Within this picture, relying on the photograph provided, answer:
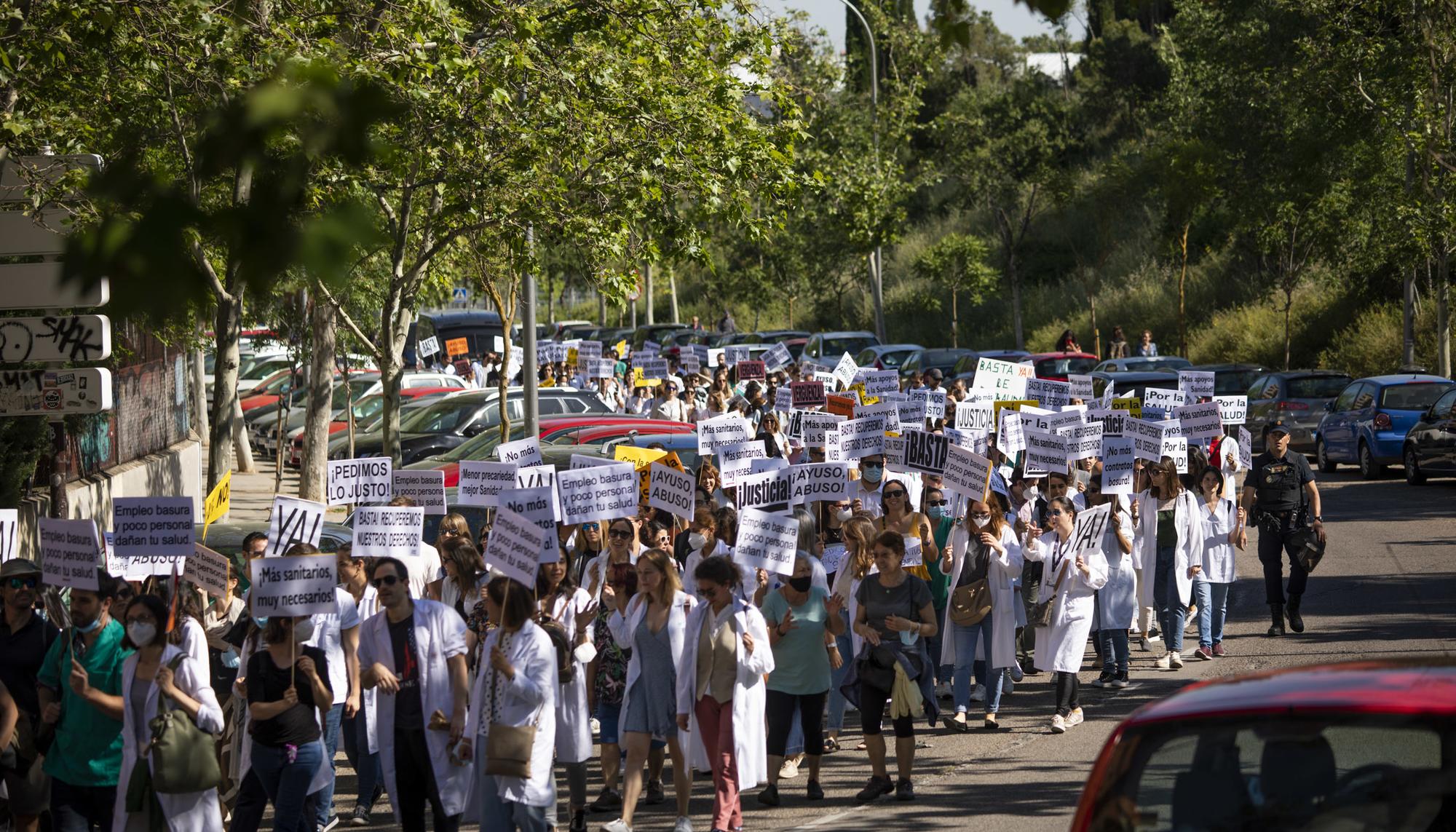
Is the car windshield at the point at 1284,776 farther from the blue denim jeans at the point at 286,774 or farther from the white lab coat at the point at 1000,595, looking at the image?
the white lab coat at the point at 1000,595

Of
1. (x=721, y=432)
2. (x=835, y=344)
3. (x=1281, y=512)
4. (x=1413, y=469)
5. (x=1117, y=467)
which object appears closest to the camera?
(x=1117, y=467)

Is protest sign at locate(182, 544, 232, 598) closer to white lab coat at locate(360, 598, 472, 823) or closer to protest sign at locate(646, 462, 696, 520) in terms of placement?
white lab coat at locate(360, 598, 472, 823)

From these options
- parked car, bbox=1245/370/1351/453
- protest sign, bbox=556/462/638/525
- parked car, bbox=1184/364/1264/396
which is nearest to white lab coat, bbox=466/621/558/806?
protest sign, bbox=556/462/638/525

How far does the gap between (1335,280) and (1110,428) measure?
28.9 m

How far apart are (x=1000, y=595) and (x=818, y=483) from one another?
155 centimetres

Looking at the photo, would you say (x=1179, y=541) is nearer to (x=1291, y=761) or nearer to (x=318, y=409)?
(x=1291, y=761)

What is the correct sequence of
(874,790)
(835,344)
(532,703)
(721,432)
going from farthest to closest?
(835,344) < (721,432) < (874,790) < (532,703)

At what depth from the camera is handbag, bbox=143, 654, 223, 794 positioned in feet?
24.3

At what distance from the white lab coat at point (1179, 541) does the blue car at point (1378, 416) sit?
1353cm

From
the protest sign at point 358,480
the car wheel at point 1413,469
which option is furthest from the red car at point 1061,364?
the protest sign at point 358,480

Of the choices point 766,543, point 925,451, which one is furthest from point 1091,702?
point 766,543

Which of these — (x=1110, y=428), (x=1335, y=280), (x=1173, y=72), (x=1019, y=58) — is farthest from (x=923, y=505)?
(x=1019, y=58)

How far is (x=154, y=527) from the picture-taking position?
9984 millimetres

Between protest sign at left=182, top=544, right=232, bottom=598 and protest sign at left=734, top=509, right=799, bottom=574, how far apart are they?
3.07 meters
